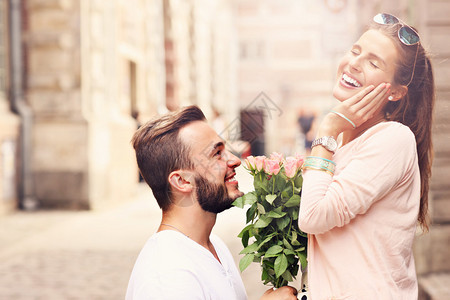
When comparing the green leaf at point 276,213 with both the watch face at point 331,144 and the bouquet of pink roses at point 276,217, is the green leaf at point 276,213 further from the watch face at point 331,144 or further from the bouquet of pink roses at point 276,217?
the watch face at point 331,144

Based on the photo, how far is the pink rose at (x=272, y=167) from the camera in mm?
1747

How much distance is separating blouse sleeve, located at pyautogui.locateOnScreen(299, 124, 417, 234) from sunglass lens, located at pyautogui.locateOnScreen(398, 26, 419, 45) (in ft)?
0.80

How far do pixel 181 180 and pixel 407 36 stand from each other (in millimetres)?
844

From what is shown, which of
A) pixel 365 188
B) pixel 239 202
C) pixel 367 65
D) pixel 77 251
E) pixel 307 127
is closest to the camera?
pixel 365 188

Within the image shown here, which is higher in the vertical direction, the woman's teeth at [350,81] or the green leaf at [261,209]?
the woman's teeth at [350,81]

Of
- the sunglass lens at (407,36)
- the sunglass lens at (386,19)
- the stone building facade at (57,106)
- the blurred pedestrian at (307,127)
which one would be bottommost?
the blurred pedestrian at (307,127)

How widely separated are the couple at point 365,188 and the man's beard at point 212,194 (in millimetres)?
Result: 193

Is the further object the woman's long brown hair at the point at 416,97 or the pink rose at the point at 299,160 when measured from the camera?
the pink rose at the point at 299,160

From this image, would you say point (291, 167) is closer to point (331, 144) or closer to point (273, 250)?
point (331, 144)

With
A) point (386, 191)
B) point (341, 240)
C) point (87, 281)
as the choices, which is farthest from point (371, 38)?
point (87, 281)

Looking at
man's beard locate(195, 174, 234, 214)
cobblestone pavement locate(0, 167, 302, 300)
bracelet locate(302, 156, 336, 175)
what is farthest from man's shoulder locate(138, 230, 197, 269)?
cobblestone pavement locate(0, 167, 302, 300)

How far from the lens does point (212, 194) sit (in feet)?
6.23

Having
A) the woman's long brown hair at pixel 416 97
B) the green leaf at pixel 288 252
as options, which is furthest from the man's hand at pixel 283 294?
the woman's long brown hair at pixel 416 97

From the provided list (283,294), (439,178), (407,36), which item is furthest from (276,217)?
(439,178)
